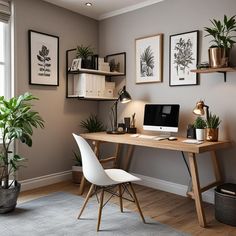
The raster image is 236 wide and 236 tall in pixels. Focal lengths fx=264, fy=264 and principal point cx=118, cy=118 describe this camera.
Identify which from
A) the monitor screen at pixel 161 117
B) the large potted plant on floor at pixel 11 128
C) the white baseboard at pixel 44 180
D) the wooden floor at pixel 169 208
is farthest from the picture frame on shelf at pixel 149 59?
the white baseboard at pixel 44 180

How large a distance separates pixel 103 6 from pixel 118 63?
0.81 metres

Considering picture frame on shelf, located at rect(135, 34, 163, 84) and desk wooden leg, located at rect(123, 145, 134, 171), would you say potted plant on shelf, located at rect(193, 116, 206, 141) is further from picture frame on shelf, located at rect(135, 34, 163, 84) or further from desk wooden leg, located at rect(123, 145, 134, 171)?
desk wooden leg, located at rect(123, 145, 134, 171)

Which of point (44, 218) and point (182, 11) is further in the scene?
point (182, 11)

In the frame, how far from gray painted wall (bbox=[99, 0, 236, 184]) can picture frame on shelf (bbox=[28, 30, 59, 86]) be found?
34.1 inches

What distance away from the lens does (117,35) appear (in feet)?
12.9

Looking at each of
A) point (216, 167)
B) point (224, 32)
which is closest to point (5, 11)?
point (224, 32)

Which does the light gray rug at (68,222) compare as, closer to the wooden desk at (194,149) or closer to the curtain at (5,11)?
the wooden desk at (194,149)

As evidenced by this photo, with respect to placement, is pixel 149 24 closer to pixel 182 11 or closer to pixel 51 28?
pixel 182 11

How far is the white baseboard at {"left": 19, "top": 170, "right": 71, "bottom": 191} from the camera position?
3.40 meters

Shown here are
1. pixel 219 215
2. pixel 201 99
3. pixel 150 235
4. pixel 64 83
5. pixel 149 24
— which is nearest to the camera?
pixel 150 235

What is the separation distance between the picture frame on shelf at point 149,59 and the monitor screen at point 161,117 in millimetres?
424

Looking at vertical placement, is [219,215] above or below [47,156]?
below

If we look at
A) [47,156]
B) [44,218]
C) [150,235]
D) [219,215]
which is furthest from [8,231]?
[219,215]

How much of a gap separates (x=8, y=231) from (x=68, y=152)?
1710 millimetres
